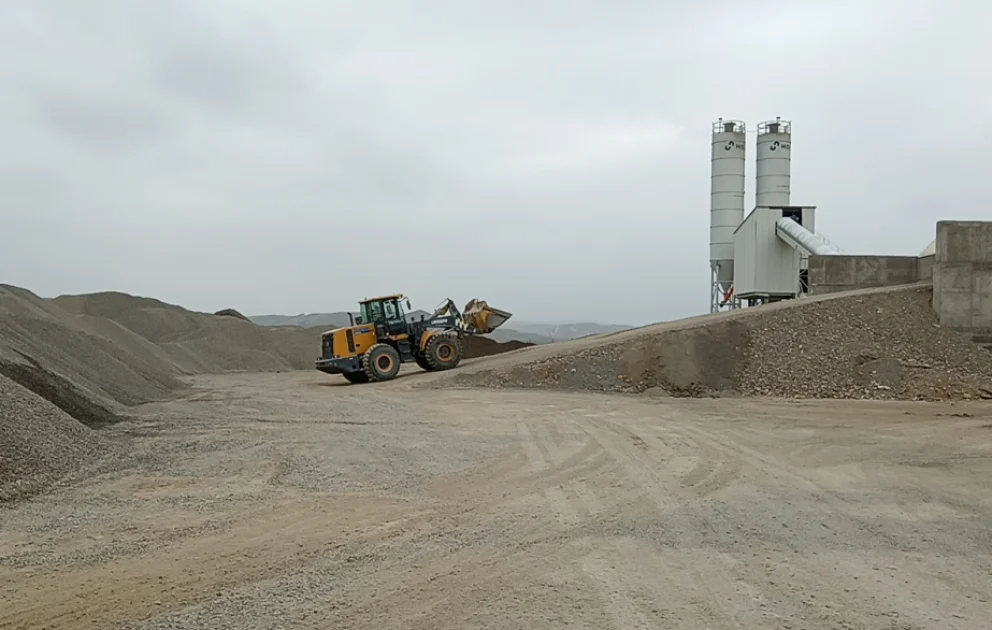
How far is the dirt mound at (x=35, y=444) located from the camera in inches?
319

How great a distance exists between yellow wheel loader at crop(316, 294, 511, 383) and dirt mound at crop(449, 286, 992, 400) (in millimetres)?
2648

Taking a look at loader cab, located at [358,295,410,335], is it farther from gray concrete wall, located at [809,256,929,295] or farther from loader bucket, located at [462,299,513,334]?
gray concrete wall, located at [809,256,929,295]

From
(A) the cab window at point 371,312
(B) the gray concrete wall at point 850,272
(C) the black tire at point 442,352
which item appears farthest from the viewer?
(B) the gray concrete wall at point 850,272

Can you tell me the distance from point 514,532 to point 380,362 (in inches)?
647

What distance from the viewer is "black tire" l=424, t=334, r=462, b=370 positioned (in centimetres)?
2333

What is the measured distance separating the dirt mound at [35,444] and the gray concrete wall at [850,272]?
22.1 meters

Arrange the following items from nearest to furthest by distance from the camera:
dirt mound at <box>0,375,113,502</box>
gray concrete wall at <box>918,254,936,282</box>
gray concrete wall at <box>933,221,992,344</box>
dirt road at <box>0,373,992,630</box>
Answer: dirt road at <box>0,373,992,630</box> → dirt mound at <box>0,375,113,502</box> → gray concrete wall at <box>933,221,992,344</box> → gray concrete wall at <box>918,254,936,282</box>

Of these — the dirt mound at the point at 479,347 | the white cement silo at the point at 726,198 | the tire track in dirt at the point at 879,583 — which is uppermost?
the white cement silo at the point at 726,198

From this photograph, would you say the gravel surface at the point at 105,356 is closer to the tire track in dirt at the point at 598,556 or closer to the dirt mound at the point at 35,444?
the dirt mound at the point at 35,444

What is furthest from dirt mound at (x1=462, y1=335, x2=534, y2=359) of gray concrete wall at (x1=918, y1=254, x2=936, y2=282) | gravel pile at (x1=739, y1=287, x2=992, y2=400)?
gray concrete wall at (x1=918, y1=254, x2=936, y2=282)

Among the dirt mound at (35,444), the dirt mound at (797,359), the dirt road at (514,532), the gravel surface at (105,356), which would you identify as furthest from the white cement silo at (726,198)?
the dirt mound at (35,444)

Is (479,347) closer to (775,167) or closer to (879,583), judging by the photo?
(775,167)

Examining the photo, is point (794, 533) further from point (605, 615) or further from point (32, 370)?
point (32, 370)

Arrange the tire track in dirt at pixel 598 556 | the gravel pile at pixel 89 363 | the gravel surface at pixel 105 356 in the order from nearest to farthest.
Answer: the tire track in dirt at pixel 598 556 → the gravel pile at pixel 89 363 → the gravel surface at pixel 105 356
